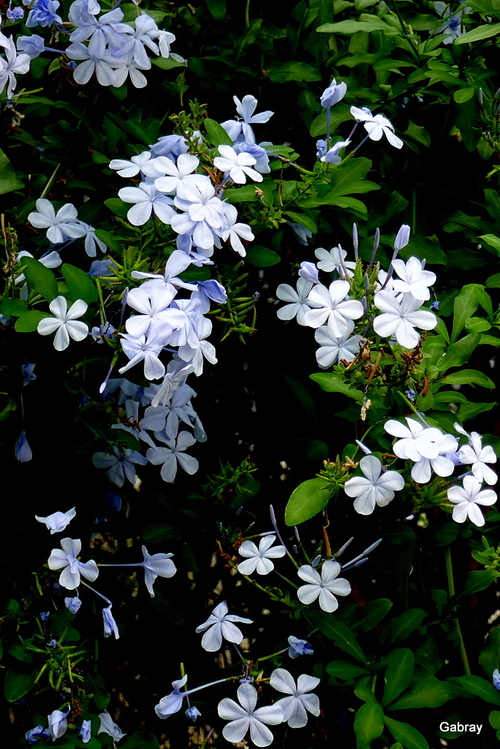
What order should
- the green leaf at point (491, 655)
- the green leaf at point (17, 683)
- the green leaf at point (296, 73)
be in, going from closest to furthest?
the green leaf at point (17, 683) < the green leaf at point (491, 655) < the green leaf at point (296, 73)

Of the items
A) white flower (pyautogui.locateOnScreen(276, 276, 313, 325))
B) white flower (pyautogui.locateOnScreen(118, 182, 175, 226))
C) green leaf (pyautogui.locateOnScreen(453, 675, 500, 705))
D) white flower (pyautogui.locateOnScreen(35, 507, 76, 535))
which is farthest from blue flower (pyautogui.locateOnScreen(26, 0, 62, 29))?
green leaf (pyautogui.locateOnScreen(453, 675, 500, 705))

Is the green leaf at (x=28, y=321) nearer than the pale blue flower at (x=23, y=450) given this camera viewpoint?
Yes

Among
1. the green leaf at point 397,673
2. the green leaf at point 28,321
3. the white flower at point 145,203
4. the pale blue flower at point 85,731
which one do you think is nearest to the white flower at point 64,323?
the green leaf at point 28,321

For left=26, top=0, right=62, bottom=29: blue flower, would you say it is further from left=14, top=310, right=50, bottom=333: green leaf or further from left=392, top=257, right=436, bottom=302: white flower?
left=392, top=257, right=436, bottom=302: white flower

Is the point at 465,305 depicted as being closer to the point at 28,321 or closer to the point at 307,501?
the point at 307,501

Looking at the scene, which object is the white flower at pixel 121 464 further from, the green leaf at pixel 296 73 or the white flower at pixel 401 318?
the green leaf at pixel 296 73

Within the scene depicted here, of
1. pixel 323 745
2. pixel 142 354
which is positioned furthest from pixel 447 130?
pixel 323 745

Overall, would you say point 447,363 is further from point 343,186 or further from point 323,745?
point 323,745
